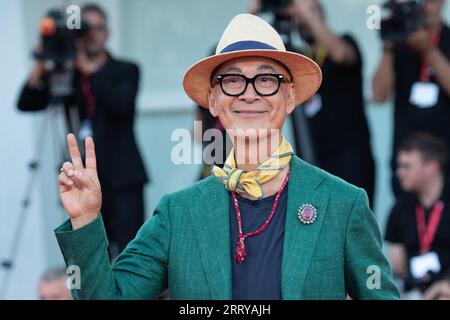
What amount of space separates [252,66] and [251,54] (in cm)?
3

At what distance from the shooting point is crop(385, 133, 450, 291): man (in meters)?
5.18

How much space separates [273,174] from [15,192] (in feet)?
12.9

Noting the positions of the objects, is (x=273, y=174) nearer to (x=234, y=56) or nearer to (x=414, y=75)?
(x=234, y=56)

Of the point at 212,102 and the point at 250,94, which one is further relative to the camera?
the point at 212,102

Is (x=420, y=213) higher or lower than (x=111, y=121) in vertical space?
lower

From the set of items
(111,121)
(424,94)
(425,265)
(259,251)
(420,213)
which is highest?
(424,94)

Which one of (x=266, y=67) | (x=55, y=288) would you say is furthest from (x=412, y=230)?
(x=266, y=67)

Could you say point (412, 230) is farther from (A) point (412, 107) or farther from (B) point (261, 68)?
(B) point (261, 68)

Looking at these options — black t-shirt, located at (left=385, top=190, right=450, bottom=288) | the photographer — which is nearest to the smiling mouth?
black t-shirt, located at (left=385, top=190, right=450, bottom=288)

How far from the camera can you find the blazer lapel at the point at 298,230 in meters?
2.58

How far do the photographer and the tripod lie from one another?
4.47 ft

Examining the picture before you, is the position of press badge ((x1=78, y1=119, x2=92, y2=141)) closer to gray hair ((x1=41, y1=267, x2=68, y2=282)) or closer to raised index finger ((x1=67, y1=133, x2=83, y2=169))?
gray hair ((x1=41, y1=267, x2=68, y2=282))

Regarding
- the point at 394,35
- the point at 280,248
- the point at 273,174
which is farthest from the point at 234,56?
the point at 394,35

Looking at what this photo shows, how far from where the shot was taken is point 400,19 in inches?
204
